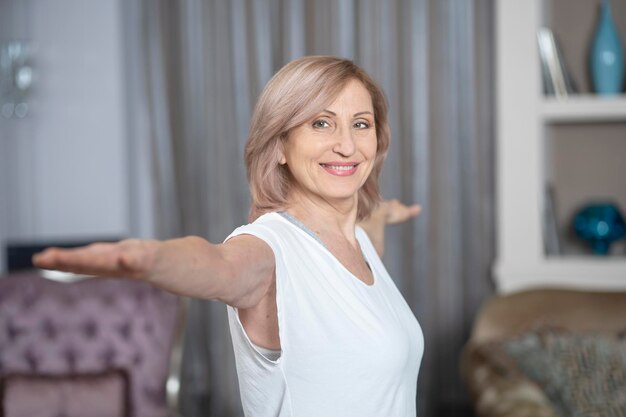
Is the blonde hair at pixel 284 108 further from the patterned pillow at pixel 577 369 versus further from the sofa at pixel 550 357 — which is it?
the patterned pillow at pixel 577 369

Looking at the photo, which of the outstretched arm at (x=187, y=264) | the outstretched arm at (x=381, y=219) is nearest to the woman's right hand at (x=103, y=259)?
the outstretched arm at (x=187, y=264)

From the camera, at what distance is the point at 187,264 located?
86cm

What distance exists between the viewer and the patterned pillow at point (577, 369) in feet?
9.26

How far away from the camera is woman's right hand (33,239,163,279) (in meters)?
0.73

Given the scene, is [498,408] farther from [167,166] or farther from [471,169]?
[167,166]

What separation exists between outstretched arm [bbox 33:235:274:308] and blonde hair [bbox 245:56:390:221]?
0.12 metres

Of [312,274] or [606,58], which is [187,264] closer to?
[312,274]

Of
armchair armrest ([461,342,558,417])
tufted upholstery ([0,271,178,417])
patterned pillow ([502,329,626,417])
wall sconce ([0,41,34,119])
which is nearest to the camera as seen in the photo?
armchair armrest ([461,342,558,417])

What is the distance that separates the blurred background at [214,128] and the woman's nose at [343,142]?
2.98 meters

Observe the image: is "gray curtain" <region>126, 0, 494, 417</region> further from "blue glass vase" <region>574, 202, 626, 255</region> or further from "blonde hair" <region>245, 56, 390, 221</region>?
"blonde hair" <region>245, 56, 390, 221</region>

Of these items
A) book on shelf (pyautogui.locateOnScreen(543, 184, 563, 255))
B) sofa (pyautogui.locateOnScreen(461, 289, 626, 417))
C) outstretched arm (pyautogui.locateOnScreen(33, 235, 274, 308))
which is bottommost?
sofa (pyautogui.locateOnScreen(461, 289, 626, 417))

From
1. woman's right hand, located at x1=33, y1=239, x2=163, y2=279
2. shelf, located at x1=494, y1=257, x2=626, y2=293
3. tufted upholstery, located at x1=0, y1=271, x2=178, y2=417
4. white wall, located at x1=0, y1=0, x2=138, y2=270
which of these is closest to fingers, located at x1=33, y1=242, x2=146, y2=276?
woman's right hand, located at x1=33, y1=239, x2=163, y2=279

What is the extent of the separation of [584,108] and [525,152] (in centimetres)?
31

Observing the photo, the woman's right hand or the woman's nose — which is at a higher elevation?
the woman's nose
